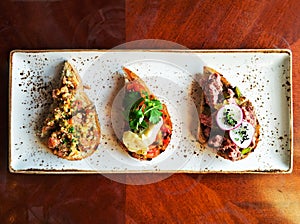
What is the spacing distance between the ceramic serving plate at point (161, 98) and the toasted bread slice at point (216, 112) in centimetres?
4

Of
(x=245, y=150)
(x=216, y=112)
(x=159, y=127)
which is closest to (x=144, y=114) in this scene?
(x=159, y=127)

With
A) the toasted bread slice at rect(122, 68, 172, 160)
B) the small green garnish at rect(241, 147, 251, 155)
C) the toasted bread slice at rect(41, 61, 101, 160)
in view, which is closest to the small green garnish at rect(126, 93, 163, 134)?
the toasted bread slice at rect(122, 68, 172, 160)

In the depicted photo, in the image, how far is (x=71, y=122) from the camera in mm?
2480

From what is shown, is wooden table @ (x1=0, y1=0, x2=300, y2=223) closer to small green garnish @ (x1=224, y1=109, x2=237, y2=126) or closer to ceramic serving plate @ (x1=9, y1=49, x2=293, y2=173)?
ceramic serving plate @ (x1=9, y1=49, x2=293, y2=173)

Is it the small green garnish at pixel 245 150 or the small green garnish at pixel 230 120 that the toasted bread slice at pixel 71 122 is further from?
the small green garnish at pixel 245 150

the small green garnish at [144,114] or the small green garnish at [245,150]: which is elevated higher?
the small green garnish at [144,114]

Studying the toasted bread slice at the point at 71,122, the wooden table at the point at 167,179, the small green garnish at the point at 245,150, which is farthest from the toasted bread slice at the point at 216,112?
the toasted bread slice at the point at 71,122

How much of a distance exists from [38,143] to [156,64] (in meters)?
0.87

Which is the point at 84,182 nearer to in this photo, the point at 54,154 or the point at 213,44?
the point at 54,154

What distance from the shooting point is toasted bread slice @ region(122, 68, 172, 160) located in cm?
251

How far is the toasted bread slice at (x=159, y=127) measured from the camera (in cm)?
251

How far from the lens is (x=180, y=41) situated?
262 centimetres

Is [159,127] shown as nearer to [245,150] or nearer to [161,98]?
[161,98]

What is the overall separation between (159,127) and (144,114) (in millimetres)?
132
